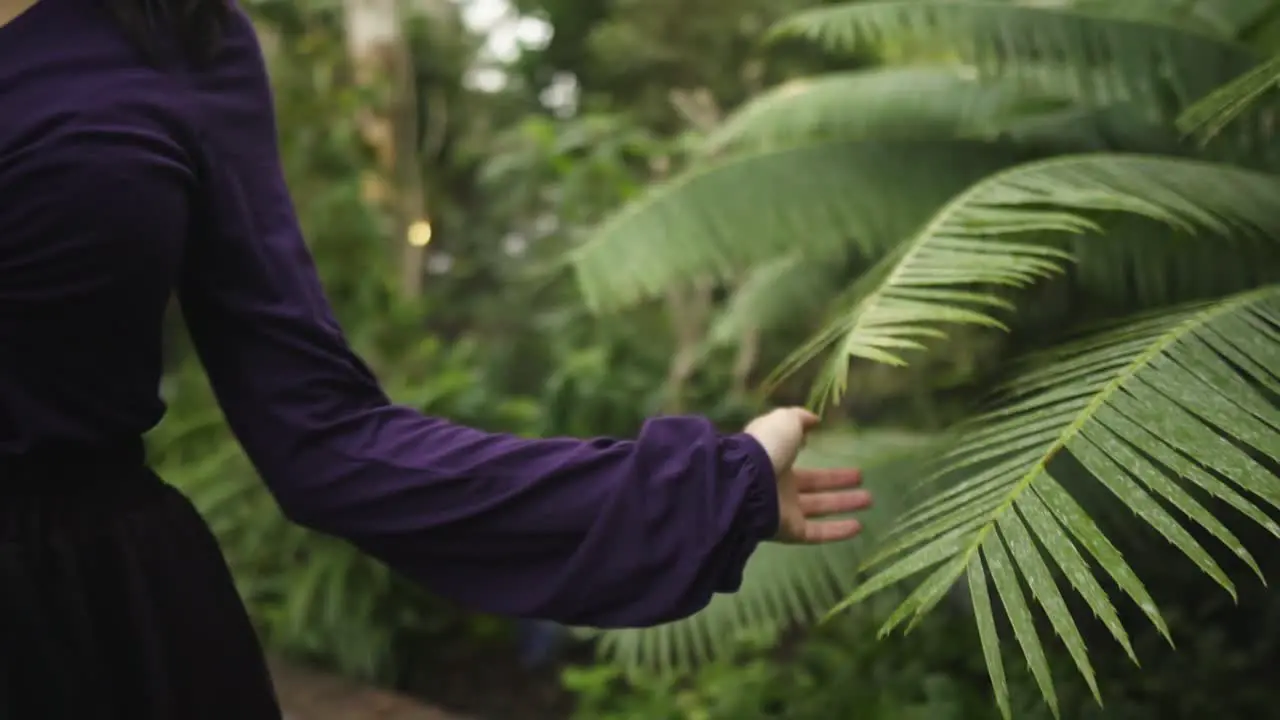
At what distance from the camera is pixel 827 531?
2.84 feet

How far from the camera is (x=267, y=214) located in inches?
32.9

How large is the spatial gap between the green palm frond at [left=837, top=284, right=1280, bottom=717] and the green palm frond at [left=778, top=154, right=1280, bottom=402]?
4.3 inches

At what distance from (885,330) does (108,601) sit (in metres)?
0.70

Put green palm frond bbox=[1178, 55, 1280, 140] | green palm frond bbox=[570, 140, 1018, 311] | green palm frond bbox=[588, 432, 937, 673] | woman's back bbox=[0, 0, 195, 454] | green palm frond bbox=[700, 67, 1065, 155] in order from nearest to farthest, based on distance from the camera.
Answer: woman's back bbox=[0, 0, 195, 454] < green palm frond bbox=[1178, 55, 1280, 140] < green palm frond bbox=[588, 432, 937, 673] < green palm frond bbox=[570, 140, 1018, 311] < green palm frond bbox=[700, 67, 1065, 155]

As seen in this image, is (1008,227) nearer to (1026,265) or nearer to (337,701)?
(1026,265)

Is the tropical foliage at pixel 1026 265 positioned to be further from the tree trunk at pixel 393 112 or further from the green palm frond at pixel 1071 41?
the tree trunk at pixel 393 112

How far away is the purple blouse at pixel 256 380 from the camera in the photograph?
728 mm

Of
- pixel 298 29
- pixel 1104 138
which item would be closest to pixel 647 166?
pixel 298 29

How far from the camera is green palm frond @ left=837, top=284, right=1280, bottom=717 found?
0.73 metres

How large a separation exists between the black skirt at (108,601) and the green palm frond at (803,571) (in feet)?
2.19

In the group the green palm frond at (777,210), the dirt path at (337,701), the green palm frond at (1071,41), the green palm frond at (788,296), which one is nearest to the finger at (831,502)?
the green palm frond at (777,210)

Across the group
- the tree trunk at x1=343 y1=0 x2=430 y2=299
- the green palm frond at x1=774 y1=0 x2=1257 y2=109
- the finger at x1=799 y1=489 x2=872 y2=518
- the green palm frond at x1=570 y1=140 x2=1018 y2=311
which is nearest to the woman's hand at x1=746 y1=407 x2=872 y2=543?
the finger at x1=799 y1=489 x2=872 y2=518

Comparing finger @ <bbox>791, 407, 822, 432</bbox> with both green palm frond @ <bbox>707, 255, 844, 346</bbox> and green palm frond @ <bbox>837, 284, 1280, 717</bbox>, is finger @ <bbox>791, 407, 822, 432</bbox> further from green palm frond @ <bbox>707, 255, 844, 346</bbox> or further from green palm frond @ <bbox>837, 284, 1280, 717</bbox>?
green palm frond @ <bbox>707, 255, 844, 346</bbox>

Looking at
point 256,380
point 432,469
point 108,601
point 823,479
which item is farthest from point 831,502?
point 108,601
